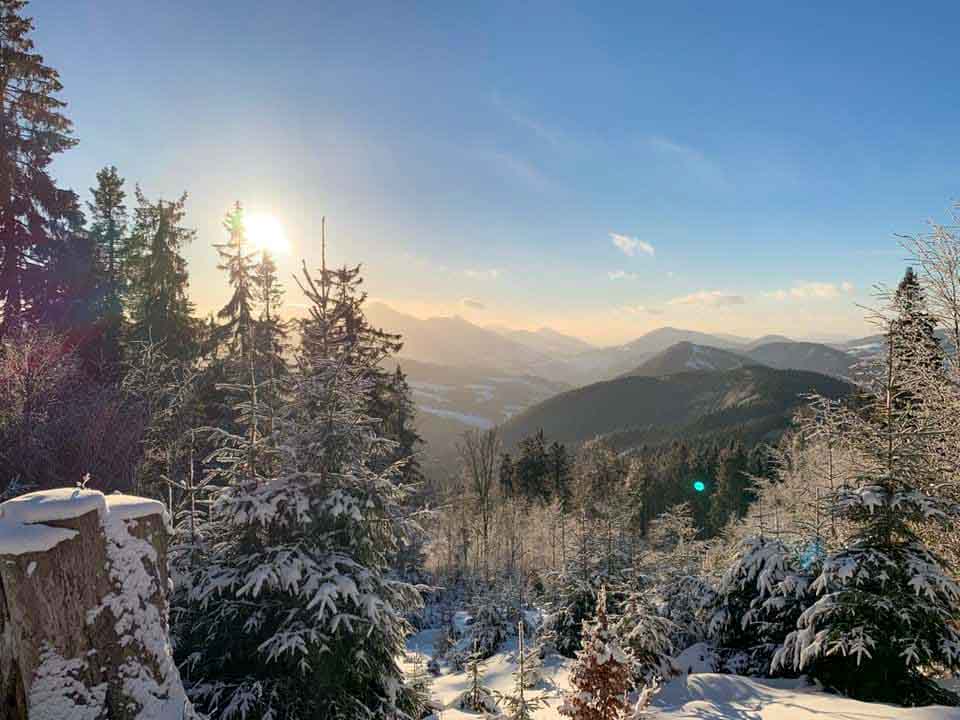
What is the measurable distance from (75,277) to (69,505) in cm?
2092

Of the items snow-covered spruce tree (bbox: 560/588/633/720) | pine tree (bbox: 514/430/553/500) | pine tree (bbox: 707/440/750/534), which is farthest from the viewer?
pine tree (bbox: 707/440/750/534)

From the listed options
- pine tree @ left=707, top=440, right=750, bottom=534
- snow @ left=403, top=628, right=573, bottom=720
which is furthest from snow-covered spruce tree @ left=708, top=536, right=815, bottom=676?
pine tree @ left=707, top=440, right=750, bottom=534

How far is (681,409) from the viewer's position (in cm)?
17125

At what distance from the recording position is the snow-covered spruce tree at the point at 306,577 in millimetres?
5289

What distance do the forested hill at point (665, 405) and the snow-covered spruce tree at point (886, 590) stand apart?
112 metres

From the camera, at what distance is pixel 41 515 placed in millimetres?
2832

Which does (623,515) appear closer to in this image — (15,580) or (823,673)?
(823,673)

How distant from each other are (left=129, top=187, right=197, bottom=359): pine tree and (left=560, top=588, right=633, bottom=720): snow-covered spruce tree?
66.4 ft

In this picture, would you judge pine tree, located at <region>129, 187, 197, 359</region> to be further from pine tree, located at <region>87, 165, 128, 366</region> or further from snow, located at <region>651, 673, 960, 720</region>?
snow, located at <region>651, 673, 960, 720</region>

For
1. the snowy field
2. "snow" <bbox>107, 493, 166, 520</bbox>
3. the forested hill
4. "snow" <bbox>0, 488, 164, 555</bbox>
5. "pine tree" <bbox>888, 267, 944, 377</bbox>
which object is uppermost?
"pine tree" <bbox>888, 267, 944, 377</bbox>

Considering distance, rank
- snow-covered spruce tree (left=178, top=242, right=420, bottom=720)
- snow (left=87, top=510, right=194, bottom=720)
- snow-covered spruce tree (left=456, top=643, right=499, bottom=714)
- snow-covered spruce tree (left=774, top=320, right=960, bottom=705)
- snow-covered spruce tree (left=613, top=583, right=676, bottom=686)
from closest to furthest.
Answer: snow (left=87, top=510, right=194, bottom=720) → snow-covered spruce tree (left=178, top=242, right=420, bottom=720) → snow-covered spruce tree (left=774, top=320, right=960, bottom=705) → snow-covered spruce tree (left=456, top=643, right=499, bottom=714) → snow-covered spruce tree (left=613, top=583, right=676, bottom=686)

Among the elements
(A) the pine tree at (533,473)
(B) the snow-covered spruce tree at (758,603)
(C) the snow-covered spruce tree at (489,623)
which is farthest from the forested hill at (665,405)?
(B) the snow-covered spruce tree at (758,603)

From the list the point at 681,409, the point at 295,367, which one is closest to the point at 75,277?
the point at 295,367

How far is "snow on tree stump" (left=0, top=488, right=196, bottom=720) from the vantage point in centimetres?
267
